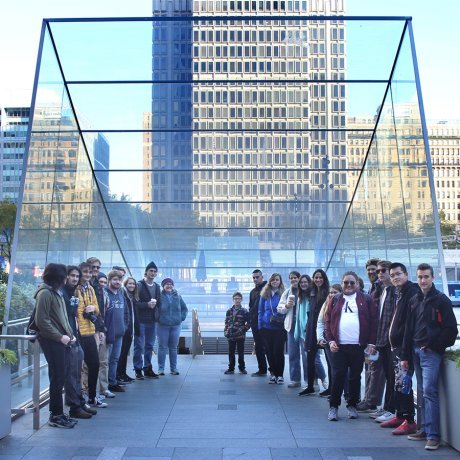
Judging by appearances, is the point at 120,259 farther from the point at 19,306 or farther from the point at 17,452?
the point at 17,452

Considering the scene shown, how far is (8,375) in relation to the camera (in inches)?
268

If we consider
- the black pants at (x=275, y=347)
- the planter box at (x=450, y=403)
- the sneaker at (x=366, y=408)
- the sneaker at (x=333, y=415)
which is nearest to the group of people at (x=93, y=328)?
the black pants at (x=275, y=347)

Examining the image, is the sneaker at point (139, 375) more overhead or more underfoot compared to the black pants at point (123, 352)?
more underfoot

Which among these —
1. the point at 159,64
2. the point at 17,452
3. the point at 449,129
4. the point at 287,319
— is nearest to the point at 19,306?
the point at 17,452

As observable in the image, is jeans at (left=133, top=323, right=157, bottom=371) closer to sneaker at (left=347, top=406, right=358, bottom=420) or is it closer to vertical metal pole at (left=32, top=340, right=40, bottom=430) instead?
vertical metal pole at (left=32, top=340, right=40, bottom=430)

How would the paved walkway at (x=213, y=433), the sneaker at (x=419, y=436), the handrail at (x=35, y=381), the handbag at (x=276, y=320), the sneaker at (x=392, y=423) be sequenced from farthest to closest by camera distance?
the handbag at (x=276, y=320) < the sneaker at (x=392, y=423) < the handrail at (x=35, y=381) < the sneaker at (x=419, y=436) < the paved walkway at (x=213, y=433)

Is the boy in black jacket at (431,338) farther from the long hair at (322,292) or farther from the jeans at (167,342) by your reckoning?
the jeans at (167,342)

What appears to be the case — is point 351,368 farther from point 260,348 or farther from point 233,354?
point 233,354

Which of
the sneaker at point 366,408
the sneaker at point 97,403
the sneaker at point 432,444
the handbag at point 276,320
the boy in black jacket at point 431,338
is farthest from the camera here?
the handbag at point 276,320

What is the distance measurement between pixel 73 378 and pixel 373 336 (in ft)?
10.4

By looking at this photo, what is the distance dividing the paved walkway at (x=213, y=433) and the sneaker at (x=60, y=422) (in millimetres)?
68

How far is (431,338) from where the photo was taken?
6477mm

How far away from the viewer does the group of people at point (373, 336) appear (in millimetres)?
6527

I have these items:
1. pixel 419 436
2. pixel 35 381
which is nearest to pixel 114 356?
pixel 35 381
